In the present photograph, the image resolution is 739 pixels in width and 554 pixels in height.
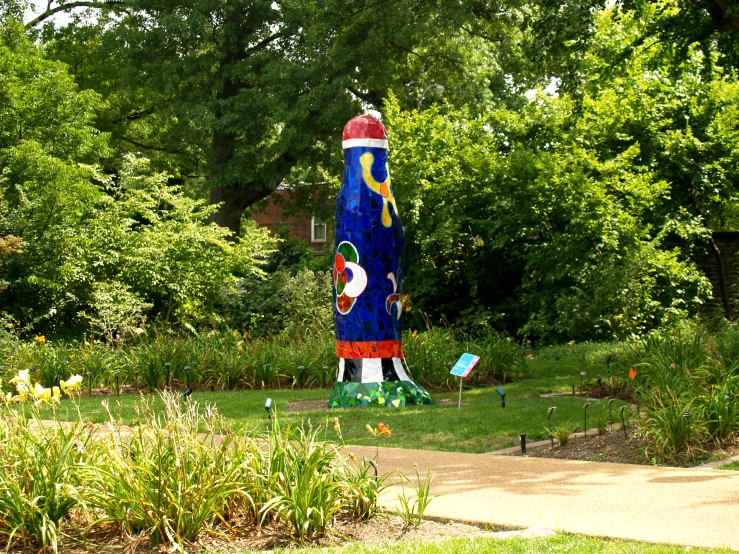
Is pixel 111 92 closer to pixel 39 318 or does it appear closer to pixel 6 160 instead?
pixel 6 160

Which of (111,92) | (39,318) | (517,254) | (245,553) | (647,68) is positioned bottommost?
(245,553)

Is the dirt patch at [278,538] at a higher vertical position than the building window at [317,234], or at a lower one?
lower

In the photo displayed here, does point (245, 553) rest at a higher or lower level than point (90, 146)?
lower

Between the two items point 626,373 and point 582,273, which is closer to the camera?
point 626,373

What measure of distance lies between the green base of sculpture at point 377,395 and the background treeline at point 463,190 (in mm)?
5194

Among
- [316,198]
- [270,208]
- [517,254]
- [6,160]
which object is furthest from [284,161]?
[270,208]

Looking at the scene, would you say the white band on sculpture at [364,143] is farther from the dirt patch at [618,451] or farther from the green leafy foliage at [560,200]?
the green leafy foliage at [560,200]

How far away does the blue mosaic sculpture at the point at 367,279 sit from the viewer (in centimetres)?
1124

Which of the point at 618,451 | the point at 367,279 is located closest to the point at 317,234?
the point at 367,279

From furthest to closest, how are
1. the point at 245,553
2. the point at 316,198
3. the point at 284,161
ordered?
the point at 316,198, the point at 284,161, the point at 245,553

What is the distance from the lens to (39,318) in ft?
57.0

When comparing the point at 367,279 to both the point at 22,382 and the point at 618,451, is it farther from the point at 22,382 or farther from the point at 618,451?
the point at 22,382

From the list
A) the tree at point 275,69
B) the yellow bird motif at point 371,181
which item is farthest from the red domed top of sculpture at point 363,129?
the tree at point 275,69

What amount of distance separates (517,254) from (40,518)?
1384cm
